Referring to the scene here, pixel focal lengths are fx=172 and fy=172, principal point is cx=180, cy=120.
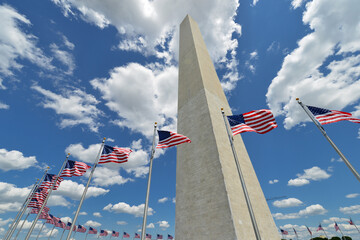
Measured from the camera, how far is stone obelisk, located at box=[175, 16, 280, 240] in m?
13.8

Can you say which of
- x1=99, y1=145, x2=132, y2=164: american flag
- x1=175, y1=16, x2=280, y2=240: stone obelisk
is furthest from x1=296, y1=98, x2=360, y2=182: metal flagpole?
x1=99, y1=145, x2=132, y2=164: american flag

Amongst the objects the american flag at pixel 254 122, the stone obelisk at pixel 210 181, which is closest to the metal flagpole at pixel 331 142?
the american flag at pixel 254 122

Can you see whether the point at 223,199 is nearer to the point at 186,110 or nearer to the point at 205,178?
the point at 205,178

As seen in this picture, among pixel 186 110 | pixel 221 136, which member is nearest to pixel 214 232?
pixel 221 136

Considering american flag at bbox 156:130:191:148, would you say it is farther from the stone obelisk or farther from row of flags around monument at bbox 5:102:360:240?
the stone obelisk

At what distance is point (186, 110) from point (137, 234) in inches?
2225

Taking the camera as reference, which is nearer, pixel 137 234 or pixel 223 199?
pixel 223 199

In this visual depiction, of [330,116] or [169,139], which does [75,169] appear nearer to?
[169,139]

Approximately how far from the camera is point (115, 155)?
45.3ft

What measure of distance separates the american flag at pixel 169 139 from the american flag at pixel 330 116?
317 inches

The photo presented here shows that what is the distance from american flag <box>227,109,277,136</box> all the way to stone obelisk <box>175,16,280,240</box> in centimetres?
615

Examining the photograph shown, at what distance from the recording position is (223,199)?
46.1 ft

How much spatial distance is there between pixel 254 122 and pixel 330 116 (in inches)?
169

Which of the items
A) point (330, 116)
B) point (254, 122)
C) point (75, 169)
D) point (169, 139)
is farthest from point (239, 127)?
point (75, 169)
